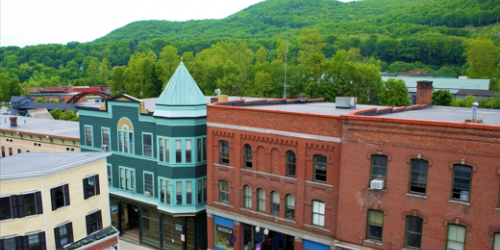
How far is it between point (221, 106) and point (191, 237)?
36.4 ft

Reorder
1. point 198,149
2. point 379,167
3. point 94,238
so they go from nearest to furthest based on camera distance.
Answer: point 379,167, point 94,238, point 198,149

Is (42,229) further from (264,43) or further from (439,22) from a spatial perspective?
(439,22)

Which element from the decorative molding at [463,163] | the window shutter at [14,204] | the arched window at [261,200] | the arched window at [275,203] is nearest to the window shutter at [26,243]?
the window shutter at [14,204]

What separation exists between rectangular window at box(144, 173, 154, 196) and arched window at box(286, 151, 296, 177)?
12592 millimetres

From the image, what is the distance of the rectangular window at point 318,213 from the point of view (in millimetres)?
23609

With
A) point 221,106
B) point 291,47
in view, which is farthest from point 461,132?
point 291,47

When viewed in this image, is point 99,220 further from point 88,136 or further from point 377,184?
point 377,184

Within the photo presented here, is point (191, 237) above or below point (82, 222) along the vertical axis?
below

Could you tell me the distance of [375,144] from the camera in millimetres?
20828

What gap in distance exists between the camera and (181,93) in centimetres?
2961

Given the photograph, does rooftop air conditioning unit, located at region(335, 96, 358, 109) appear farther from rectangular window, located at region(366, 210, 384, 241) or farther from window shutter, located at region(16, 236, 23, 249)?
window shutter, located at region(16, 236, 23, 249)

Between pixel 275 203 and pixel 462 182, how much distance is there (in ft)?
36.1

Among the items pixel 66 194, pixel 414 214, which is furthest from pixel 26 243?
pixel 414 214

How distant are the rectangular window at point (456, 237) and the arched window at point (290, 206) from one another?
8.83m
